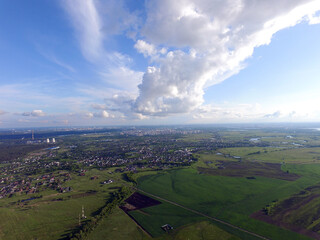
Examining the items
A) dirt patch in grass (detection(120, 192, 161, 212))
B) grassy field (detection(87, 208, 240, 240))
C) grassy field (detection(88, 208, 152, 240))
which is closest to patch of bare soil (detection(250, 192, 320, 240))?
grassy field (detection(87, 208, 240, 240))

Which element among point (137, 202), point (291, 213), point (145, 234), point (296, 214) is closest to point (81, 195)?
point (137, 202)

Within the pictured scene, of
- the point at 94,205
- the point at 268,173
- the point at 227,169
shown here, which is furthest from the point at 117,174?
the point at 268,173

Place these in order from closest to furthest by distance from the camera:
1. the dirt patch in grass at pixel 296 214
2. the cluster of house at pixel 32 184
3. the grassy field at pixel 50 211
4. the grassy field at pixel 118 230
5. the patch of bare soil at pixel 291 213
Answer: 1. the grassy field at pixel 118 230
2. the patch of bare soil at pixel 291 213
3. the dirt patch in grass at pixel 296 214
4. the grassy field at pixel 50 211
5. the cluster of house at pixel 32 184

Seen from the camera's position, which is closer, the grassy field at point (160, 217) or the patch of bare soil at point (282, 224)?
the patch of bare soil at point (282, 224)

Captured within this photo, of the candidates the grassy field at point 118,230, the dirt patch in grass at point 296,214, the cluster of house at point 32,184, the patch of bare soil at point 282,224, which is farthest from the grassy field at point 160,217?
the cluster of house at point 32,184

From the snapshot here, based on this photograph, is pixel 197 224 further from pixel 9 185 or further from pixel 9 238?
pixel 9 185

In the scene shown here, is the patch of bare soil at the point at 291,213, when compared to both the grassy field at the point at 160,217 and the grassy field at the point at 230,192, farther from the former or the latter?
the grassy field at the point at 160,217
